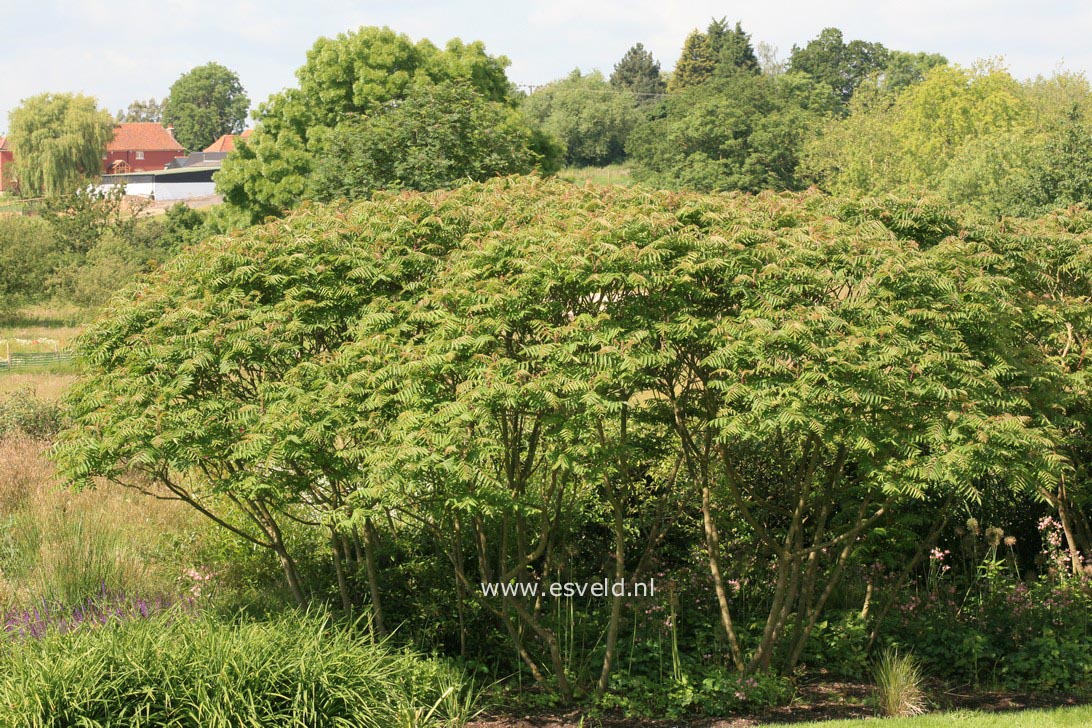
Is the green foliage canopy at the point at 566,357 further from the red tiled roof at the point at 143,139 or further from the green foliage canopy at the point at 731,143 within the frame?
the red tiled roof at the point at 143,139

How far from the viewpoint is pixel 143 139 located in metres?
100

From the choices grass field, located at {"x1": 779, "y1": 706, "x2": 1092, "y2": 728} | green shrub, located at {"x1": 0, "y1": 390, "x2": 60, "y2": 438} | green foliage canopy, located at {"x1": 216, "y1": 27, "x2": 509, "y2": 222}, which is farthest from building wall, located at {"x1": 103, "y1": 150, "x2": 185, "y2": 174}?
grass field, located at {"x1": 779, "y1": 706, "x2": 1092, "y2": 728}

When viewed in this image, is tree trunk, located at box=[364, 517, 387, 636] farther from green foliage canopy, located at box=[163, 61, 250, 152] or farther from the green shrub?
green foliage canopy, located at box=[163, 61, 250, 152]

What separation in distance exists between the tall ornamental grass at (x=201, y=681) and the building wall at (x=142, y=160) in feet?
334

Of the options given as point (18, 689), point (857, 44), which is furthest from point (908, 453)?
point (857, 44)

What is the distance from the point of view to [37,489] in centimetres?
1005

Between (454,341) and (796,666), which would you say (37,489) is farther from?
(796,666)

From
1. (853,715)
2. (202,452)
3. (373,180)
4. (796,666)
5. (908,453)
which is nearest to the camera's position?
(908,453)

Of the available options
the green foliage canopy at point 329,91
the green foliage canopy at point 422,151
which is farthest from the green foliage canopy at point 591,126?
the green foliage canopy at point 422,151

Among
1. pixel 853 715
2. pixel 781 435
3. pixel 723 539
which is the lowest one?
pixel 853 715

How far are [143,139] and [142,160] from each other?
2335 millimetres

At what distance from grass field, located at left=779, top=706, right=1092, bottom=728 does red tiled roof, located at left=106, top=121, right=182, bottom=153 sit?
10401cm

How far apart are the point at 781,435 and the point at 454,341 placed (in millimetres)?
2523

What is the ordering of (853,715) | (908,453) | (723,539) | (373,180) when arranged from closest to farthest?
1. (908,453)
2. (853,715)
3. (723,539)
4. (373,180)
